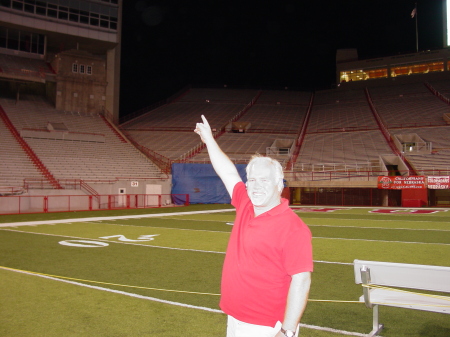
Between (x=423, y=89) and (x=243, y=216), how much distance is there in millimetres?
48923

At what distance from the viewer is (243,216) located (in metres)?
2.48

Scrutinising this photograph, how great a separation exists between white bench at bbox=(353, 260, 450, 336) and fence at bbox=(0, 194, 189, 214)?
1929 centimetres

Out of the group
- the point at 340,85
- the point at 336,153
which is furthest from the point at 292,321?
the point at 340,85

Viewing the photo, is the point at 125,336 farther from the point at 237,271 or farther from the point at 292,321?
the point at 292,321

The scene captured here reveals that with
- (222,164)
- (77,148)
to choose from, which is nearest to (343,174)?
(77,148)

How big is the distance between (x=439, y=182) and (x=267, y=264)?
23398 millimetres

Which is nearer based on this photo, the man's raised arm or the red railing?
the man's raised arm

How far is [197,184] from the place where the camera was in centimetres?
2738

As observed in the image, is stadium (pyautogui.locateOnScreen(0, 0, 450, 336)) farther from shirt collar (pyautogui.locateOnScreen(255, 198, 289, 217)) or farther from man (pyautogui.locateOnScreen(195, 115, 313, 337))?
shirt collar (pyautogui.locateOnScreen(255, 198, 289, 217))

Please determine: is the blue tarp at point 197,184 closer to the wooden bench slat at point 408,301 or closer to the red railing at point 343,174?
the red railing at point 343,174

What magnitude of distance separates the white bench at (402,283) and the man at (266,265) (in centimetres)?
201

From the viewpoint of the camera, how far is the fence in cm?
2038

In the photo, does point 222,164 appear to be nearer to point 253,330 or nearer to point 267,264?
point 267,264

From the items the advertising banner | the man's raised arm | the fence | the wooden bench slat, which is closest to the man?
the man's raised arm
